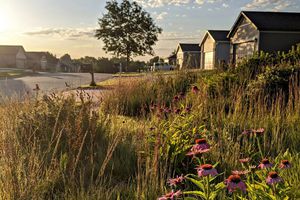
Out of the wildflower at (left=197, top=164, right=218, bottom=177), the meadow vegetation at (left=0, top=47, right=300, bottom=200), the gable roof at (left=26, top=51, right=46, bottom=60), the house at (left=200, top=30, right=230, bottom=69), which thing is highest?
the gable roof at (left=26, top=51, right=46, bottom=60)

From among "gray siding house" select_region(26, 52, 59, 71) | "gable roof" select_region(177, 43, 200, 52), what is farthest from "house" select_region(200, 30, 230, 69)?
"gray siding house" select_region(26, 52, 59, 71)

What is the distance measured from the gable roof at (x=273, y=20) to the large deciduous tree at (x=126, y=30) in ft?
66.5

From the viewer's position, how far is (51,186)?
9.26ft

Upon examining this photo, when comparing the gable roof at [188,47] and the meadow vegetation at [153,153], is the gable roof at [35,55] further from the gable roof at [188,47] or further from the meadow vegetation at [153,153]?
the meadow vegetation at [153,153]

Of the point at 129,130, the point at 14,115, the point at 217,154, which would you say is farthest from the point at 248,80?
the point at 14,115

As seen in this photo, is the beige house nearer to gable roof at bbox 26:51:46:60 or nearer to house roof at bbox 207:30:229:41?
gable roof at bbox 26:51:46:60

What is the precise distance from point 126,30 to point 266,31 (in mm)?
24241

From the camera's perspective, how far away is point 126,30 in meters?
44.5

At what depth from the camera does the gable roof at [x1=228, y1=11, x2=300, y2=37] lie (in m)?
24.3

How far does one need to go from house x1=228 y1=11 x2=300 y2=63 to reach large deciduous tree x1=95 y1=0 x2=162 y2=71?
794 inches

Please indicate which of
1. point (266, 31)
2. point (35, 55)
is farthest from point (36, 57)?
point (266, 31)

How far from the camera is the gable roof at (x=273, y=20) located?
958 inches

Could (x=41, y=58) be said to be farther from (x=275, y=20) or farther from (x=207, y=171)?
(x=207, y=171)

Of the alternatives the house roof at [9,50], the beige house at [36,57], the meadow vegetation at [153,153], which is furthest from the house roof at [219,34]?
the beige house at [36,57]
